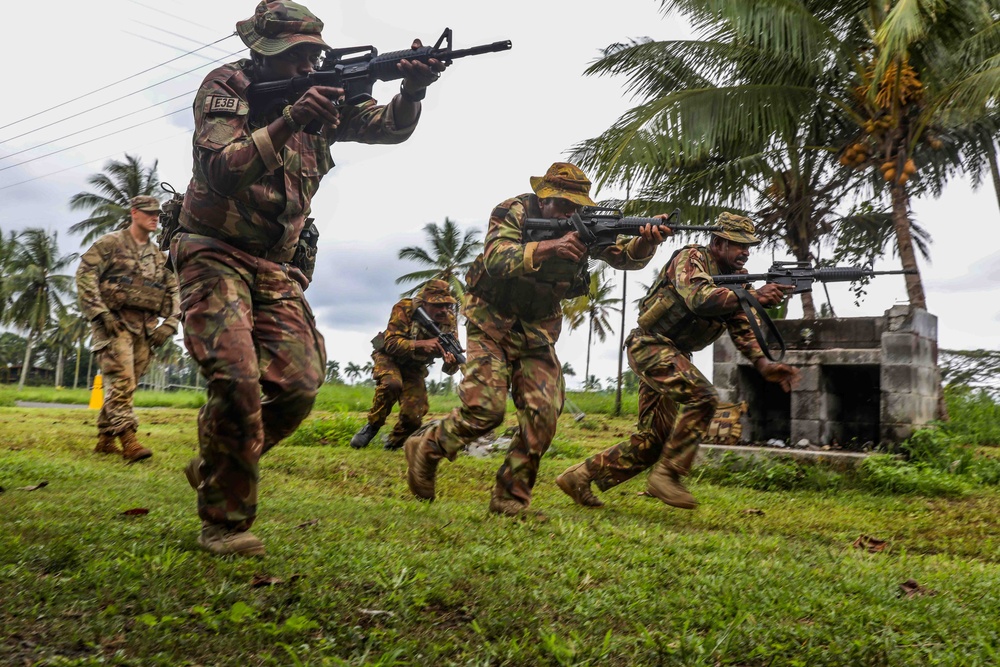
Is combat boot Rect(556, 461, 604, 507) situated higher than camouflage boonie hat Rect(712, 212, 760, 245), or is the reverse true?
camouflage boonie hat Rect(712, 212, 760, 245)

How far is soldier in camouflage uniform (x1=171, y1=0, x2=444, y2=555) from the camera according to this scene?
10.5ft

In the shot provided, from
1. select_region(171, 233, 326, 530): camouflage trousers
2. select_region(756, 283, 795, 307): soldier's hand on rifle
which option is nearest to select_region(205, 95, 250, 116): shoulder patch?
select_region(171, 233, 326, 530): camouflage trousers

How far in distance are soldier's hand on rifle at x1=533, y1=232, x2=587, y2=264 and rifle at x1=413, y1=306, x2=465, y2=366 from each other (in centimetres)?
437

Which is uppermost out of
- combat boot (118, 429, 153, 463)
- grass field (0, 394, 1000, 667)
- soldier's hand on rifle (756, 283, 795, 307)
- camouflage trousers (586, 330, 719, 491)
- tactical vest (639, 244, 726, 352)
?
soldier's hand on rifle (756, 283, 795, 307)

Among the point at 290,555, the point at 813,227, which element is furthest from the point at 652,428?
the point at 813,227

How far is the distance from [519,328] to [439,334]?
4056mm

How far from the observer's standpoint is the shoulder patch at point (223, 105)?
10.9 ft

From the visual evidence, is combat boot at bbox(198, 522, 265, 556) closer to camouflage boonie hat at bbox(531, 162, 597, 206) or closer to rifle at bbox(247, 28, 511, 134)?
rifle at bbox(247, 28, 511, 134)

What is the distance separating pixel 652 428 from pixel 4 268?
54.3 m

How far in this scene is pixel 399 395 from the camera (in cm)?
884

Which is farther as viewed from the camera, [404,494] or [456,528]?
[404,494]

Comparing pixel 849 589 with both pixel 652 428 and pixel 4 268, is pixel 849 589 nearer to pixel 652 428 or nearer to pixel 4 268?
pixel 652 428

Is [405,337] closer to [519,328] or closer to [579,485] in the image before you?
[579,485]

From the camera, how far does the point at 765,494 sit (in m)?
6.65
